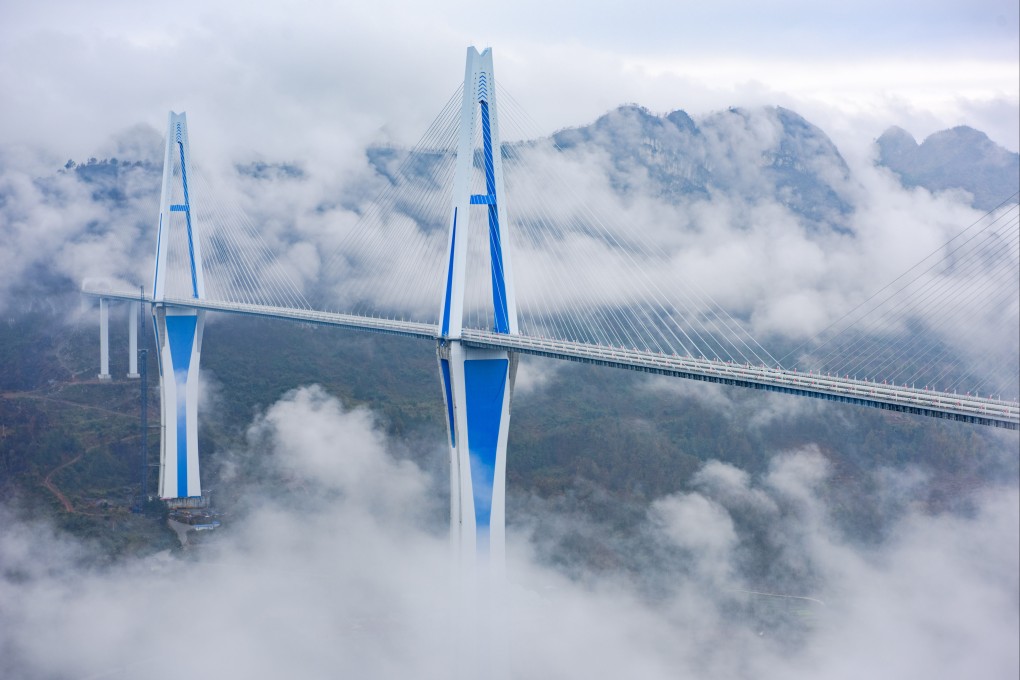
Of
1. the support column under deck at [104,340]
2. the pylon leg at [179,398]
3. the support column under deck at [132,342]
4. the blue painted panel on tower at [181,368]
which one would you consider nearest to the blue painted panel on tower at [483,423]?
the pylon leg at [179,398]

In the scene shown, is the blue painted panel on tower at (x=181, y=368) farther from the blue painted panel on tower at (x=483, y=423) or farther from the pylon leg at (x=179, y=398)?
the blue painted panel on tower at (x=483, y=423)

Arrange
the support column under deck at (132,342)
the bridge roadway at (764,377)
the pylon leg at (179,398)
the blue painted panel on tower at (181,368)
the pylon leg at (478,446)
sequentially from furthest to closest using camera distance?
the support column under deck at (132,342)
the blue painted panel on tower at (181,368)
the pylon leg at (179,398)
the pylon leg at (478,446)
the bridge roadway at (764,377)

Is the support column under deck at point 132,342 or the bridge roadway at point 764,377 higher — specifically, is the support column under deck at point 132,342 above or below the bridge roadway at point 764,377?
above

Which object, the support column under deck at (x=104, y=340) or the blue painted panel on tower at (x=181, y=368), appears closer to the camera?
the blue painted panel on tower at (x=181, y=368)

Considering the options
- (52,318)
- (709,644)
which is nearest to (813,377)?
(709,644)

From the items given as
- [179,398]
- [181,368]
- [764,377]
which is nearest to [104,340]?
[181,368]

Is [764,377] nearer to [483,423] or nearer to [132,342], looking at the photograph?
[483,423]
